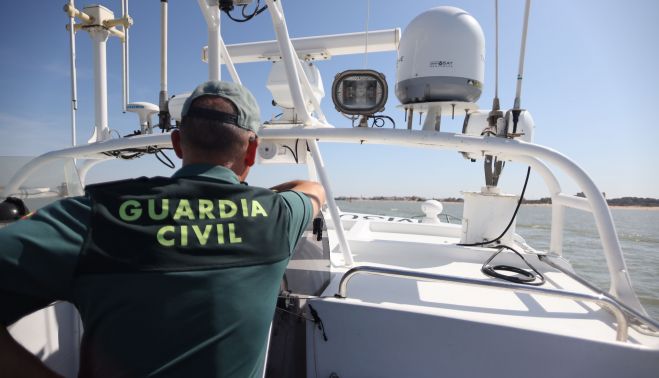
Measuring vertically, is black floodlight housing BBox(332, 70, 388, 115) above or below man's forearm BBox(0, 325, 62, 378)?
above

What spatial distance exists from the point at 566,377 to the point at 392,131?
1724 mm

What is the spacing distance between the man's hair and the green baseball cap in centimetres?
1

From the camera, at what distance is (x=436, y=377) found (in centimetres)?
173

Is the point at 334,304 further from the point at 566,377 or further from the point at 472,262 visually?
the point at 472,262

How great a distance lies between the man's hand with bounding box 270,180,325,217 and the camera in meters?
1.50

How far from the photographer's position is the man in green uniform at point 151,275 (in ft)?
2.47

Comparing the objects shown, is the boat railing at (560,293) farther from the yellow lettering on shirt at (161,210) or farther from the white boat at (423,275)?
the yellow lettering on shirt at (161,210)

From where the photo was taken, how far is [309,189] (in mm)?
1561

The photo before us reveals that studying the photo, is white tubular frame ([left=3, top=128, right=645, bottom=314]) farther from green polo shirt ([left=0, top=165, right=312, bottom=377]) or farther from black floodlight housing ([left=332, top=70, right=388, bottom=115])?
green polo shirt ([left=0, top=165, right=312, bottom=377])

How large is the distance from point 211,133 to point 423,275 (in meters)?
1.27

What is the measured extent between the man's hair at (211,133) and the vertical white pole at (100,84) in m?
3.40

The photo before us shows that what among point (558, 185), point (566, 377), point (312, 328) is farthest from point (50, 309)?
point (558, 185)

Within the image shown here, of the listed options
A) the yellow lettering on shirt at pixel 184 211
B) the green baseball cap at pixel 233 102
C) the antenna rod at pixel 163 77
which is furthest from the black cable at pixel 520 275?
the antenna rod at pixel 163 77

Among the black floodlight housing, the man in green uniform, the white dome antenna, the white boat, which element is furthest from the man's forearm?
the white dome antenna
